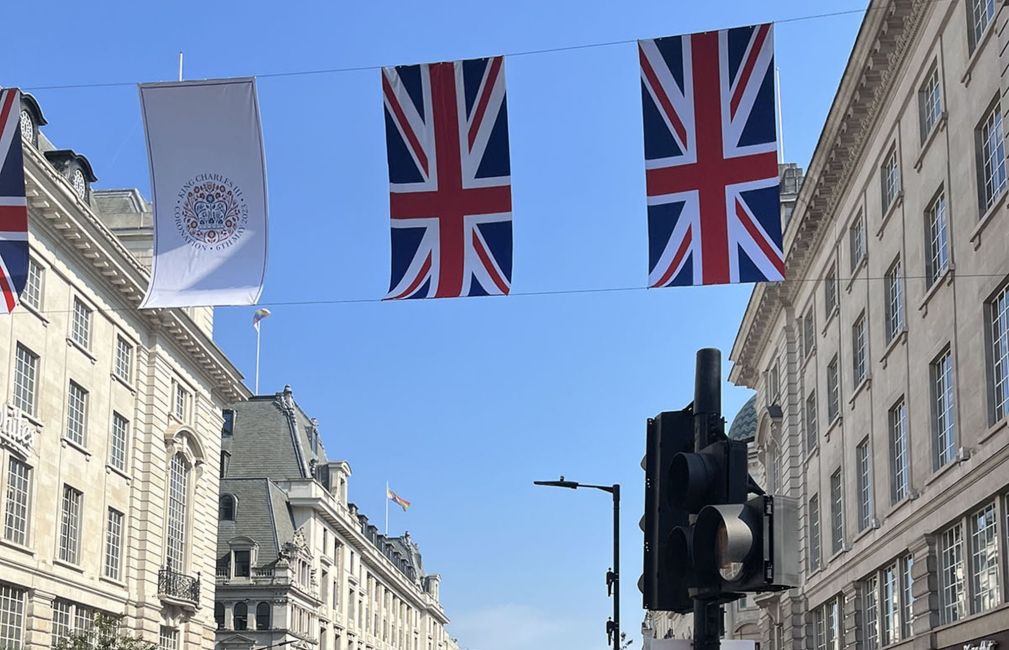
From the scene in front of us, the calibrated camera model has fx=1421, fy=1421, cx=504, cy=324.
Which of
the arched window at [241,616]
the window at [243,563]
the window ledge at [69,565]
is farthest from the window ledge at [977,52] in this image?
the window at [243,563]

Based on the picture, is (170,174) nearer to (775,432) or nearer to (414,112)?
(414,112)

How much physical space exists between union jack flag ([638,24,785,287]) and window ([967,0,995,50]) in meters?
7.53

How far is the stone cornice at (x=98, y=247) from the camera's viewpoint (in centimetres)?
4094

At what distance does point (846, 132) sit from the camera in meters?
36.7

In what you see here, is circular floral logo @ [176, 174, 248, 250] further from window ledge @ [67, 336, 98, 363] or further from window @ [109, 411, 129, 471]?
window @ [109, 411, 129, 471]

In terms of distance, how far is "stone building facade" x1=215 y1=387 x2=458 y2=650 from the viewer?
84.6 m

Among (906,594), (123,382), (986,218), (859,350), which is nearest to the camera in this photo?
(986,218)

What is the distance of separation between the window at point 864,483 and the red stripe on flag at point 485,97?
61.2 feet

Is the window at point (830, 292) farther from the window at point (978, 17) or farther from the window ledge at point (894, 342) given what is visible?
the window at point (978, 17)

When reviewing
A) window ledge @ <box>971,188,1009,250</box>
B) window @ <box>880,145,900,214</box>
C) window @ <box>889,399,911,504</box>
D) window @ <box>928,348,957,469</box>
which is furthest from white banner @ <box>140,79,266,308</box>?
window @ <box>880,145,900,214</box>

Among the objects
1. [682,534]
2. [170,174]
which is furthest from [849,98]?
[682,534]

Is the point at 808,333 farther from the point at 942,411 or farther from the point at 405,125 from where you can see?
the point at 405,125

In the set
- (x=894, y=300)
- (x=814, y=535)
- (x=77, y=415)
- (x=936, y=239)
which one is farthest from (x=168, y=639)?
(x=936, y=239)

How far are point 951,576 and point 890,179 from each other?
10461 mm
